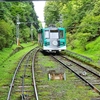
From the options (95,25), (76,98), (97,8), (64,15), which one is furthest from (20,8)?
(76,98)

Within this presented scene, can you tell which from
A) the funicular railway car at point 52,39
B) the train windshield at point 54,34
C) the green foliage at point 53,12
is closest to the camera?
the funicular railway car at point 52,39

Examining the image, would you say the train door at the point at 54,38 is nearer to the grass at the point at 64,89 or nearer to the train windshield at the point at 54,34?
the train windshield at the point at 54,34

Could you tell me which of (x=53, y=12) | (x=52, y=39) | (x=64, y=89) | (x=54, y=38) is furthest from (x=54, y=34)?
(x=53, y=12)

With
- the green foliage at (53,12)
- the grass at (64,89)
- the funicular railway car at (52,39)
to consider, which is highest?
the green foliage at (53,12)

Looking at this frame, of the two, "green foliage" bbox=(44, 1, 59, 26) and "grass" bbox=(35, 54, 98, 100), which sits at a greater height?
"green foliage" bbox=(44, 1, 59, 26)

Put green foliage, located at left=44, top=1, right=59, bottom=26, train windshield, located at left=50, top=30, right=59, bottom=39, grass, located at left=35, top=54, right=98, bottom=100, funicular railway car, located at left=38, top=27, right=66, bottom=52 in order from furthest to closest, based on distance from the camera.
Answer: green foliage, located at left=44, top=1, right=59, bottom=26 → train windshield, located at left=50, top=30, right=59, bottom=39 → funicular railway car, located at left=38, top=27, right=66, bottom=52 → grass, located at left=35, top=54, right=98, bottom=100

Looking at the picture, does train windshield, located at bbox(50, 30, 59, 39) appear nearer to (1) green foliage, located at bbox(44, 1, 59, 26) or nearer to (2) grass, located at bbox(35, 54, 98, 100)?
(2) grass, located at bbox(35, 54, 98, 100)

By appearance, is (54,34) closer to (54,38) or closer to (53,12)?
(54,38)

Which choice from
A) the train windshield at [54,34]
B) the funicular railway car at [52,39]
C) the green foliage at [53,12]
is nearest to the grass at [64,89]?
the funicular railway car at [52,39]

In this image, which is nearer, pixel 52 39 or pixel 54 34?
pixel 52 39

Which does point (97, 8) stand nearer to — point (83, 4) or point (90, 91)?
point (83, 4)

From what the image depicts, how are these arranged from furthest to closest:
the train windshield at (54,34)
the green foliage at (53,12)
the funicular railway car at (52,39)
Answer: the green foliage at (53,12)
the train windshield at (54,34)
the funicular railway car at (52,39)

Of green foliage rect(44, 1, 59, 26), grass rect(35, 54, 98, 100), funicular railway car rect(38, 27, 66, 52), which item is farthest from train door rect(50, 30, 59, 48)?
green foliage rect(44, 1, 59, 26)

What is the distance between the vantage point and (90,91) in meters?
12.7
